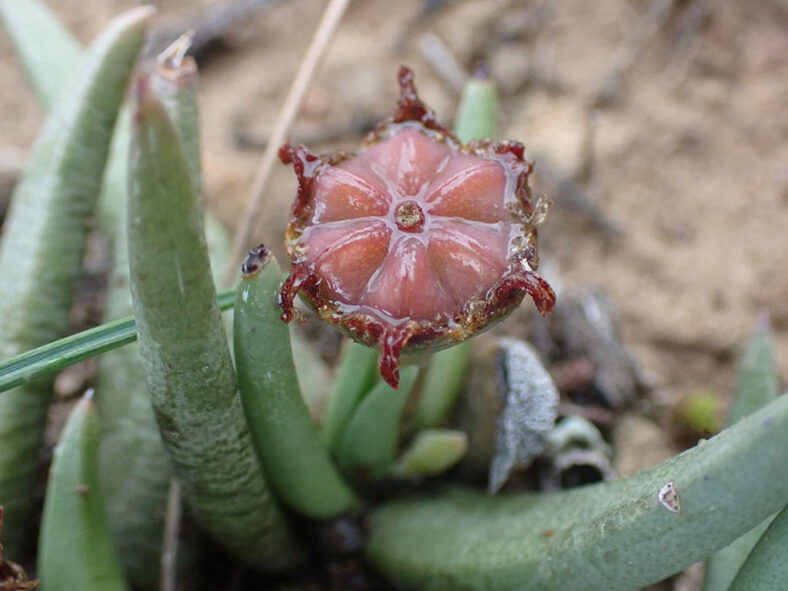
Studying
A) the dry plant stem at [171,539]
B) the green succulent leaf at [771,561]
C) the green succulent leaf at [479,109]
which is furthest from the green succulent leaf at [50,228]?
the green succulent leaf at [771,561]

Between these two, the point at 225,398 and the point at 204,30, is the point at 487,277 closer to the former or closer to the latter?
the point at 225,398

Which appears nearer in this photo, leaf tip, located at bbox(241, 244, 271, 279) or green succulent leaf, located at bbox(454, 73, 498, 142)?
leaf tip, located at bbox(241, 244, 271, 279)

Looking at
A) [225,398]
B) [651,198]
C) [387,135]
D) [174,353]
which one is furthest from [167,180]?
[651,198]

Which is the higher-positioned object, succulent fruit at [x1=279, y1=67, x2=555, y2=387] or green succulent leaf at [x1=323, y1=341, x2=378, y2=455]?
succulent fruit at [x1=279, y1=67, x2=555, y2=387]

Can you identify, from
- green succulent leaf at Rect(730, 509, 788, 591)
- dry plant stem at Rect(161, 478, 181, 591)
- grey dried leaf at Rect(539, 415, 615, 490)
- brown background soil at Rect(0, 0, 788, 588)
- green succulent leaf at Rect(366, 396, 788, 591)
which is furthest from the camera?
brown background soil at Rect(0, 0, 788, 588)

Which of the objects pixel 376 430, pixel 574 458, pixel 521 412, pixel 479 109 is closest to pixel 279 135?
pixel 479 109

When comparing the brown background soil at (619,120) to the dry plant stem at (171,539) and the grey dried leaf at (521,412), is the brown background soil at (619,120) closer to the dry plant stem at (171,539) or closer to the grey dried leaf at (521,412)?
the grey dried leaf at (521,412)

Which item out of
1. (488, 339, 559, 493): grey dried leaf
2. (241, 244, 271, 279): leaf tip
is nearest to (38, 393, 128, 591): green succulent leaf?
(241, 244, 271, 279): leaf tip

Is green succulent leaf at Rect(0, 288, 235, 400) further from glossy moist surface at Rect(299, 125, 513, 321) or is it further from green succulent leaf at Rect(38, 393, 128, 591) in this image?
glossy moist surface at Rect(299, 125, 513, 321)

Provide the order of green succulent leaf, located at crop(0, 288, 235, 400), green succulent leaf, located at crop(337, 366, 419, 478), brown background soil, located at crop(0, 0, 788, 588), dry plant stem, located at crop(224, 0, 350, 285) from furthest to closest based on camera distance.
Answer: brown background soil, located at crop(0, 0, 788, 588) < dry plant stem, located at crop(224, 0, 350, 285) < green succulent leaf, located at crop(337, 366, 419, 478) < green succulent leaf, located at crop(0, 288, 235, 400)
